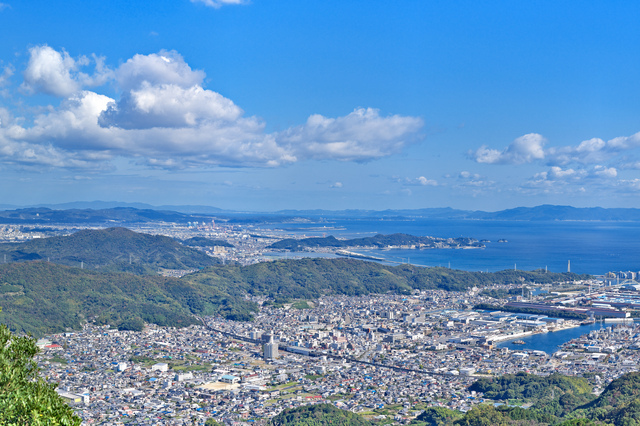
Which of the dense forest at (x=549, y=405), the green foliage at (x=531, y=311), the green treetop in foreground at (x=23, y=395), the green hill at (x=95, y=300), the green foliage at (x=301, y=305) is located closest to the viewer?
the green treetop in foreground at (x=23, y=395)

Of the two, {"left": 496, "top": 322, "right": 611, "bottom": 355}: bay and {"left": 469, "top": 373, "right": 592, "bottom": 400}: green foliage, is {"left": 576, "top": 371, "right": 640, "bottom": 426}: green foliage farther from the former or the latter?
{"left": 496, "top": 322, "right": 611, "bottom": 355}: bay

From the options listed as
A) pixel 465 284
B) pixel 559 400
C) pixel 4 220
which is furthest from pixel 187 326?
pixel 4 220

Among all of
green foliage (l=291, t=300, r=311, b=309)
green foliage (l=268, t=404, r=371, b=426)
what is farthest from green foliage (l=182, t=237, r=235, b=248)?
Result: green foliage (l=268, t=404, r=371, b=426)

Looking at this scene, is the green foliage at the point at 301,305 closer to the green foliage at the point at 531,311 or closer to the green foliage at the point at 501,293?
the green foliage at the point at 531,311

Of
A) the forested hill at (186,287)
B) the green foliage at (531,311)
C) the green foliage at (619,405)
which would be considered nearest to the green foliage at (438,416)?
the green foliage at (619,405)

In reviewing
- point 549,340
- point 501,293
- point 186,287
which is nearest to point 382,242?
point 501,293

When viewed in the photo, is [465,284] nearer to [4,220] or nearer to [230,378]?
[230,378]
